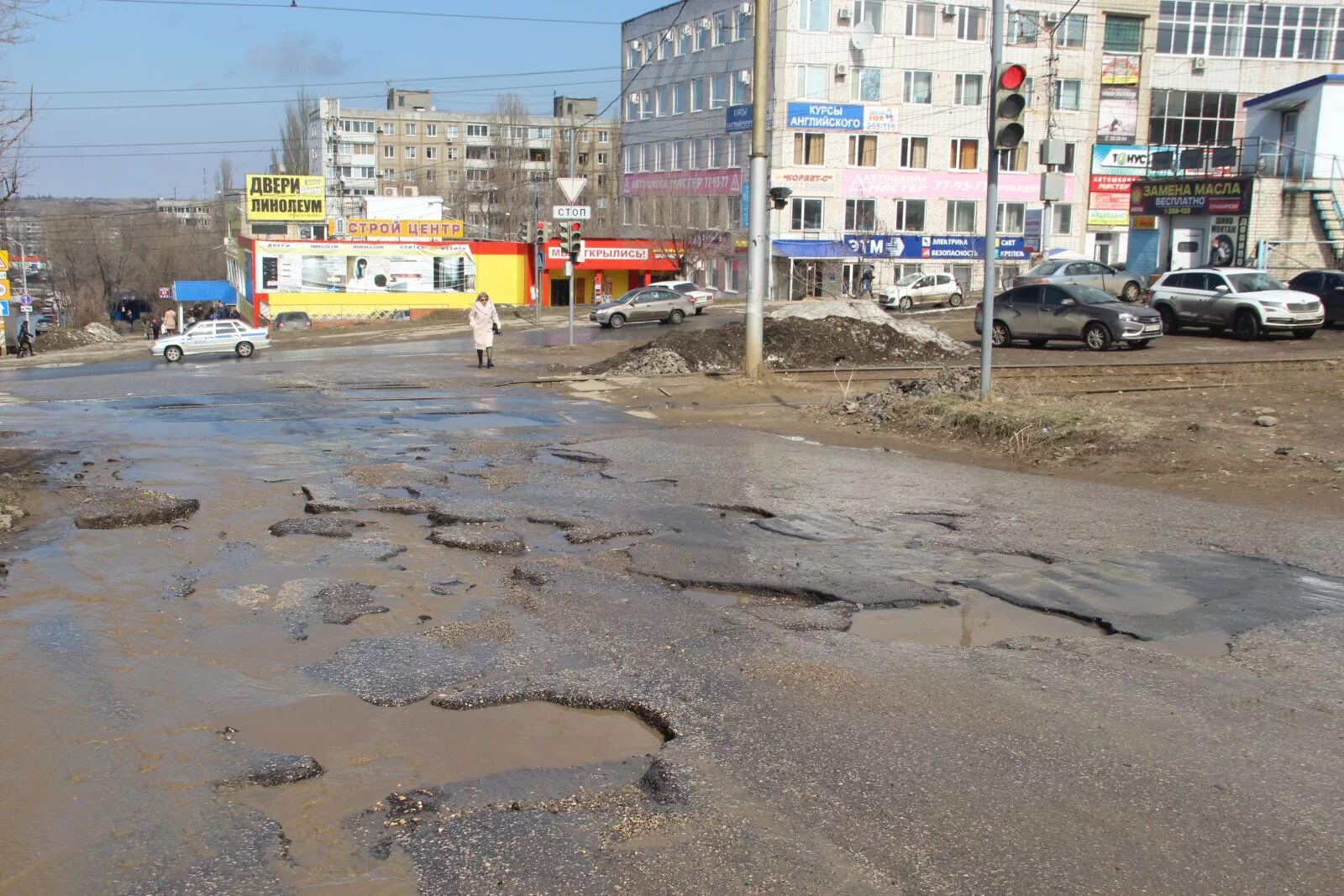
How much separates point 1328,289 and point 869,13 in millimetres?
38008

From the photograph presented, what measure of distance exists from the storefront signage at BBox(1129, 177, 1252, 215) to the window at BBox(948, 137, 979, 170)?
19542 millimetres

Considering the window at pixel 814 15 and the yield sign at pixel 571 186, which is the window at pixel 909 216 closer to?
the window at pixel 814 15

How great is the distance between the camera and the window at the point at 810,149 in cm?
5994

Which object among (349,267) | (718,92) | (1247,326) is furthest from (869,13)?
(1247,326)

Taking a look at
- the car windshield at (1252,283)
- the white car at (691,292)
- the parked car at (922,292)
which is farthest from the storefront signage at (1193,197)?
the white car at (691,292)

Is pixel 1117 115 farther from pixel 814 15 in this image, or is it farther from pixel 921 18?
pixel 814 15

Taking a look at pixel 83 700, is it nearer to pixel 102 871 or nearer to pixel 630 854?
pixel 102 871

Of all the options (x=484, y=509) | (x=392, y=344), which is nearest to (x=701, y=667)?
(x=484, y=509)

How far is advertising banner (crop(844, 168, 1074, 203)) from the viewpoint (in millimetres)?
60719

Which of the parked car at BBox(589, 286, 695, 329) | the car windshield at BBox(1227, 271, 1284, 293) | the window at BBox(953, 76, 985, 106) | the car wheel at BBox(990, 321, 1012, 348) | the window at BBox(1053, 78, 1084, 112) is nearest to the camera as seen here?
the car windshield at BBox(1227, 271, 1284, 293)

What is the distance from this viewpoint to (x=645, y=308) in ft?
141

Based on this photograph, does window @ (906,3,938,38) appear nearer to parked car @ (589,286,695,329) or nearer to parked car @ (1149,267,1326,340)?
parked car @ (589,286,695,329)

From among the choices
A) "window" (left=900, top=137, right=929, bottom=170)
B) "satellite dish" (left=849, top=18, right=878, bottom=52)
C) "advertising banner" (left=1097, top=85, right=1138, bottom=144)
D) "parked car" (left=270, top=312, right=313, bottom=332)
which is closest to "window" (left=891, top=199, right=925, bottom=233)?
"window" (left=900, top=137, right=929, bottom=170)

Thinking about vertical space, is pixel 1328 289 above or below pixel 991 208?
below
